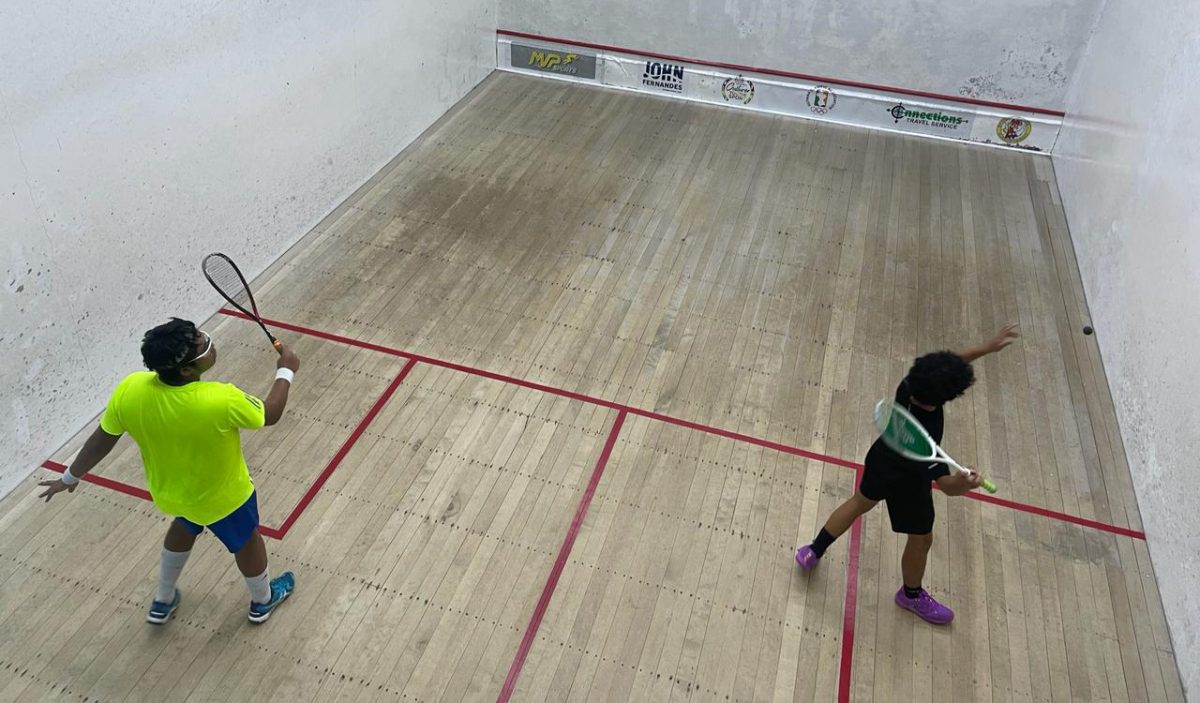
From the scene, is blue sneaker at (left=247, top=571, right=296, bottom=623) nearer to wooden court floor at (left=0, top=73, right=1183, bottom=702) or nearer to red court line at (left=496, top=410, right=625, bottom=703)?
wooden court floor at (left=0, top=73, right=1183, bottom=702)

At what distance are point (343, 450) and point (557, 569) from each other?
116cm

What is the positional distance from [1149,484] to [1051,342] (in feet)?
4.07

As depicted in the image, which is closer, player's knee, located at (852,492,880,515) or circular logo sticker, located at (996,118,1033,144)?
player's knee, located at (852,492,880,515)

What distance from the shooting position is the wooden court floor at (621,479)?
9.62 ft

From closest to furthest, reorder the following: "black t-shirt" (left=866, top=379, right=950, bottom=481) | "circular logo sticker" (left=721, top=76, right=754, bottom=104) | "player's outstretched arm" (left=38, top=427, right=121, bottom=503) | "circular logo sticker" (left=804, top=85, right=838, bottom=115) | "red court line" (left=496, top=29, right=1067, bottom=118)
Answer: "player's outstretched arm" (left=38, top=427, right=121, bottom=503), "black t-shirt" (left=866, top=379, right=950, bottom=481), "red court line" (left=496, top=29, right=1067, bottom=118), "circular logo sticker" (left=804, top=85, right=838, bottom=115), "circular logo sticker" (left=721, top=76, right=754, bottom=104)

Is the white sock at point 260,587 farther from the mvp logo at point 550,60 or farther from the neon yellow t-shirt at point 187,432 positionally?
the mvp logo at point 550,60

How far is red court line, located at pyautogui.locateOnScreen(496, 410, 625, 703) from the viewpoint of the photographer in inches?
113

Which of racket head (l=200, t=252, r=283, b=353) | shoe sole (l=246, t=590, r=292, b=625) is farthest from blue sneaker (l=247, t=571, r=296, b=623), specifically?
racket head (l=200, t=252, r=283, b=353)

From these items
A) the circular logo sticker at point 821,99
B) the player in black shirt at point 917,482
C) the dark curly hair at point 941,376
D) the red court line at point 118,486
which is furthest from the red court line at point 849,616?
the circular logo sticker at point 821,99

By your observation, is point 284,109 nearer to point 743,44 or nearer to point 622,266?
point 622,266

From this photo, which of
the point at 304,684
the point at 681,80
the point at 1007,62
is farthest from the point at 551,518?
the point at 1007,62

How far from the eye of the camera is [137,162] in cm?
370

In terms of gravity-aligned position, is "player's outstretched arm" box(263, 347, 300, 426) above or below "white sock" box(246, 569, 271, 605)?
above

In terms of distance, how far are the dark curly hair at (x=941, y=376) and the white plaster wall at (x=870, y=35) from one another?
4929mm
